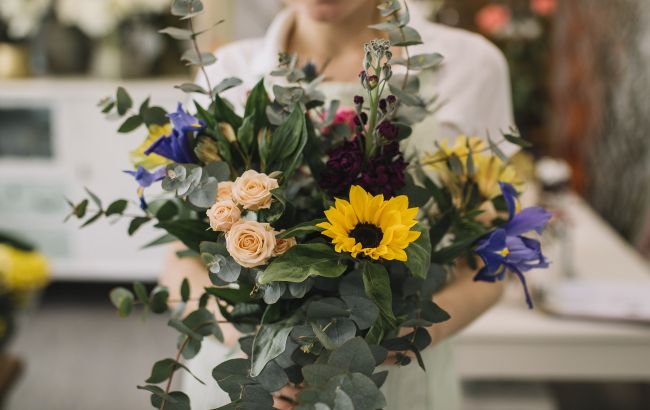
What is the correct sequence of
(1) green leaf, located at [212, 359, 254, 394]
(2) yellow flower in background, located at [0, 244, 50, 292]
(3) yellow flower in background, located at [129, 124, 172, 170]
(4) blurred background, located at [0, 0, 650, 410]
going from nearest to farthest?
(1) green leaf, located at [212, 359, 254, 394] → (3) yellow flower in background, located at [129, 124, 172, 170] → (2) yellow flower in background, located at [0, 244, 50, 292] → (4) blurred background, located at [0, 0, 650, 410]

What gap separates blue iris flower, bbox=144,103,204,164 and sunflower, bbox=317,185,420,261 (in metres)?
0.17

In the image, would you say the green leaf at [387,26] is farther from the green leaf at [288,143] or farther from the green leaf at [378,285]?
the green leaf at [378,285]

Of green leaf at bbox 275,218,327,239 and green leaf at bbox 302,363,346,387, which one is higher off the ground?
green leaf at bbox 275,218,327,239

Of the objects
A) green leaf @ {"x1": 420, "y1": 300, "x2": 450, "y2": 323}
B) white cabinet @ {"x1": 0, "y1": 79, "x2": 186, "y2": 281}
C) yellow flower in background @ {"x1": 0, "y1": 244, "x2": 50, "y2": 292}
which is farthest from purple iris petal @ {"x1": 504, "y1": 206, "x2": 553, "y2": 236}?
white cabinet @ {"x1": 0, "y1": 79, "x2": 186, "y2": 281}

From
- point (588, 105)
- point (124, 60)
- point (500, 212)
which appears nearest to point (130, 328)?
point (124, 60)

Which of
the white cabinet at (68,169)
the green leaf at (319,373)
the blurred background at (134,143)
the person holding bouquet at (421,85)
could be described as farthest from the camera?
the white cabinet at (68,169)

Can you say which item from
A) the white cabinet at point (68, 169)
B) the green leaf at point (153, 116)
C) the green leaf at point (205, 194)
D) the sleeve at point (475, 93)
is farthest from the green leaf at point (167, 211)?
the white cabinet at point (68, 169)

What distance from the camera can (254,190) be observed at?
650mm

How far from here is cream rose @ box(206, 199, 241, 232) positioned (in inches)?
25.4

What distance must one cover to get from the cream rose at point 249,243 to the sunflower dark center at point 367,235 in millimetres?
71

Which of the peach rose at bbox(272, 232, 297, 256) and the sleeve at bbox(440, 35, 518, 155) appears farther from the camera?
the sleeve at bbox(440, 35, 518, 155)

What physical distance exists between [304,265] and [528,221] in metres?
0.28

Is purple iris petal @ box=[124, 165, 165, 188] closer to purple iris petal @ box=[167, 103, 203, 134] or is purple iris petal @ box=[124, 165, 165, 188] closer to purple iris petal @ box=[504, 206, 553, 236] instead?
purple iris petal @ box=[167, 103, 203, 134]

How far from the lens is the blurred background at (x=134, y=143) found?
3.10m
